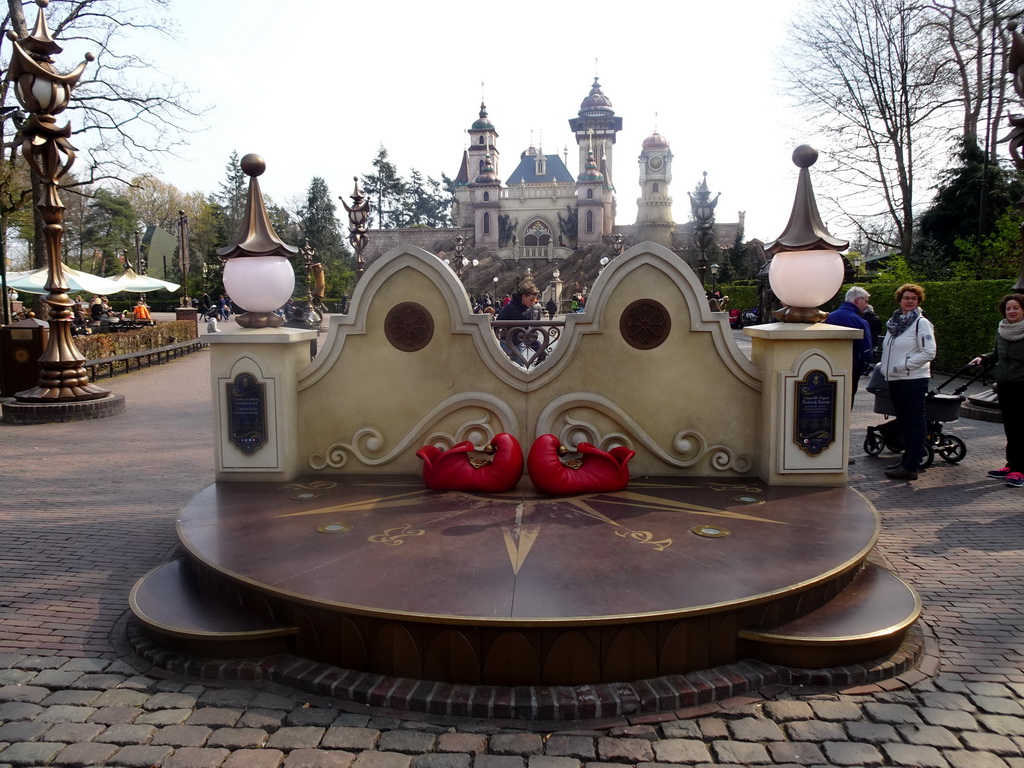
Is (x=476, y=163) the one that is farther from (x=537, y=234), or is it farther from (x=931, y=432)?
(x=931, y=432)

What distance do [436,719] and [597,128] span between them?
90150 millimetres

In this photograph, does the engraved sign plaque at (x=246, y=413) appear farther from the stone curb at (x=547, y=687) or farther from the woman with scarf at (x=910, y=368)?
the woman with scarf at (x=910, y=368)

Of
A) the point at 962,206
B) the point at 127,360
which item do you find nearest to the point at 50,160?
the point at 127,360

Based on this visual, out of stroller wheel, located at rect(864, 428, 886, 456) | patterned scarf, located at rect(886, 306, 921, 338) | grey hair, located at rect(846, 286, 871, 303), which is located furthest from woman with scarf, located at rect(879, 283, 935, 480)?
stroller wheel, located at rect(864, 428, 886, 456)

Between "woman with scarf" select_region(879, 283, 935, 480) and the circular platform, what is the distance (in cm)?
233

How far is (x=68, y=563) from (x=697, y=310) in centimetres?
511

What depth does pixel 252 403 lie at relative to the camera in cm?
573

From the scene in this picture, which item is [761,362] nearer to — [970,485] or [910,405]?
[910,405]

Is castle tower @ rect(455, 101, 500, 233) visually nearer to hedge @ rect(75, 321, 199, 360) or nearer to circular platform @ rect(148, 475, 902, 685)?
hedge @ rect(75, 321, 199, 360)

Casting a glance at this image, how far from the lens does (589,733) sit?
297 cm

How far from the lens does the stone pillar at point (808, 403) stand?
219 inches

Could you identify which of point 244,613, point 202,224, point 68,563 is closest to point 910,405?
point 244,613

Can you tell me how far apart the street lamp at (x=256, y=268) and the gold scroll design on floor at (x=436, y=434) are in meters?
1.22

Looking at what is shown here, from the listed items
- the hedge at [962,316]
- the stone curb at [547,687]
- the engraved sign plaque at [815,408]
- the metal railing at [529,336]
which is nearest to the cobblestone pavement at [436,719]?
the stone curb at [547,687]
